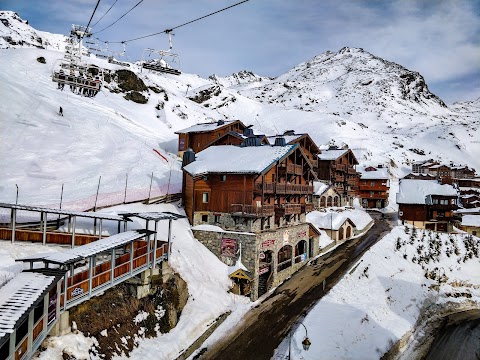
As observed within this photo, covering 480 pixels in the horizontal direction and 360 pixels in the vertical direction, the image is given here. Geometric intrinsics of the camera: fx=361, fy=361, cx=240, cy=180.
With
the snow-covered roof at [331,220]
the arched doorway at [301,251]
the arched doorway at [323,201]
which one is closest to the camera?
the arched doorway at [301,251]

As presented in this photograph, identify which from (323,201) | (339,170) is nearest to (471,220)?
(339,170)

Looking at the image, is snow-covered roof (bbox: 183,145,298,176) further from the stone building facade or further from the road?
the road

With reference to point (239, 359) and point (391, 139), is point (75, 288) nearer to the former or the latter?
point (239, 359)

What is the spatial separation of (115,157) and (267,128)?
7306 centimetres

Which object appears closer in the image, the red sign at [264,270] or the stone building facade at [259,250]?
the stone building facade at [259,250]

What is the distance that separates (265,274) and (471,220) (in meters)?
45.6

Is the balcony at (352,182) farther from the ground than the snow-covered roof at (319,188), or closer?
farther from the ground

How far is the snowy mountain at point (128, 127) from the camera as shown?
4166 centimetres

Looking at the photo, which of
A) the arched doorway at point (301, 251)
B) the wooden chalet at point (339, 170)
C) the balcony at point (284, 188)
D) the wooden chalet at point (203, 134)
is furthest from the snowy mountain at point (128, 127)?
the wooden chalet at point (339, 170)

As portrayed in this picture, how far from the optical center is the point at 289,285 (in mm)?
35156

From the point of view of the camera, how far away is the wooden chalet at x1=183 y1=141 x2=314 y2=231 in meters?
33.5

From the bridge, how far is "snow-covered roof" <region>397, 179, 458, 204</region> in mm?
50693

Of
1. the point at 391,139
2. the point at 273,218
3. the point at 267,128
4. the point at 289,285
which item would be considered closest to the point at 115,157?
the point at 273,218

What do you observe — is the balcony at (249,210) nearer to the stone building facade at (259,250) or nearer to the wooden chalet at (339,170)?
the stone building facade at (259,250)
